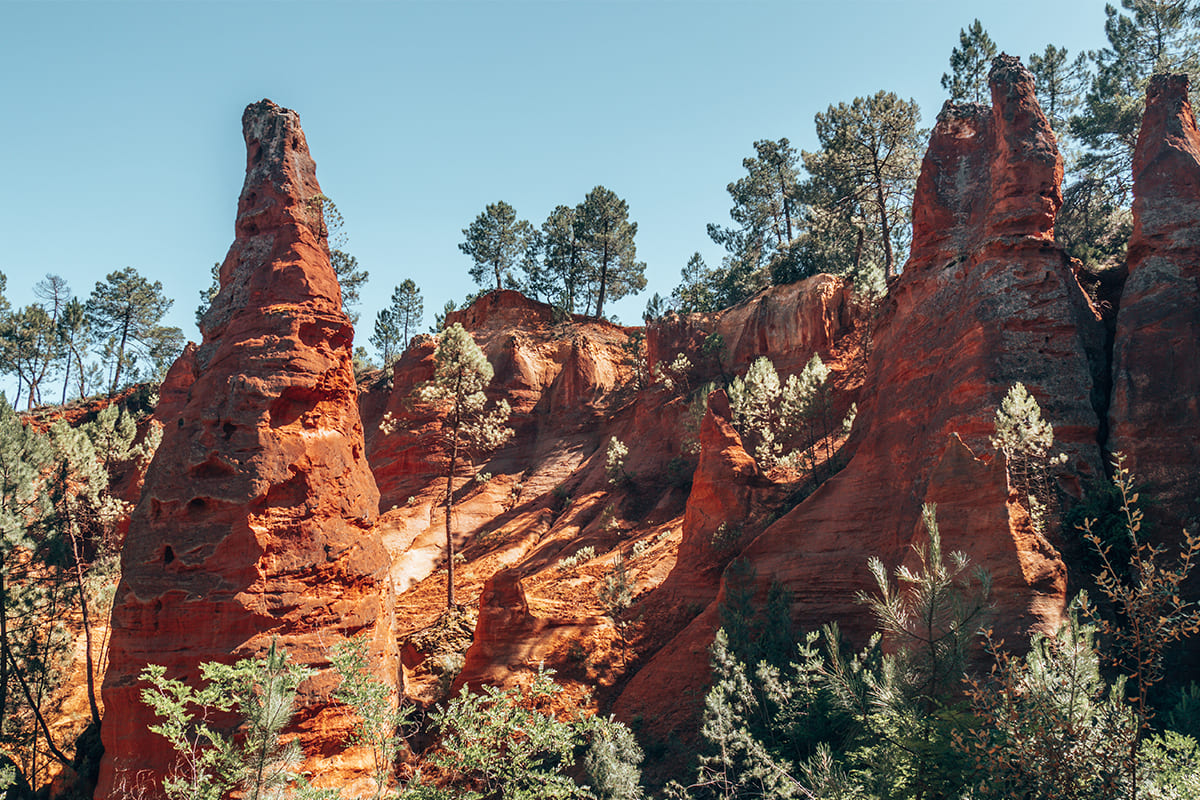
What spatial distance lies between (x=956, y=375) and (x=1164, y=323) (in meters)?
4.47

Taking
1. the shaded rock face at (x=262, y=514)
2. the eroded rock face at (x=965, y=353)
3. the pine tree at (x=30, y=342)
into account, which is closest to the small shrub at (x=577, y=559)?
the eroded rock face at (x=965, y=353)

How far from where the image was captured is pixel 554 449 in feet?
139

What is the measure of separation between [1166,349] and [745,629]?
37.9 feet

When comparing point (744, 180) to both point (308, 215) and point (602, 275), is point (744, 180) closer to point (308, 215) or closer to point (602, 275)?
point (602, 275)

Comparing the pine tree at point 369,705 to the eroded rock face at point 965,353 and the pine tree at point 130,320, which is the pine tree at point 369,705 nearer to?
the eroded rock face at point 965,353

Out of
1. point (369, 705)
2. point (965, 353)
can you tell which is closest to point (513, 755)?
point (369, 705)

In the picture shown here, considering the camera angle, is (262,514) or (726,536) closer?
(262,514)

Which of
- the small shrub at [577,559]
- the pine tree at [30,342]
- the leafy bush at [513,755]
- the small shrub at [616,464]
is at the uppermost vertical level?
the pine tree at [30,342]

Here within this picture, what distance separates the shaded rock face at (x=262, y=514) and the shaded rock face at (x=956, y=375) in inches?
292

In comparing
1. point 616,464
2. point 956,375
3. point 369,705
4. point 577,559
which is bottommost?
point 369,705

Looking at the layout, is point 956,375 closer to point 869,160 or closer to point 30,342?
point 869,160

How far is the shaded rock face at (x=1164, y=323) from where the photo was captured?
1484 cm

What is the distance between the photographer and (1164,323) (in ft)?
53.4

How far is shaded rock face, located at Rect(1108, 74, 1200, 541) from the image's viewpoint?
48.7ft
